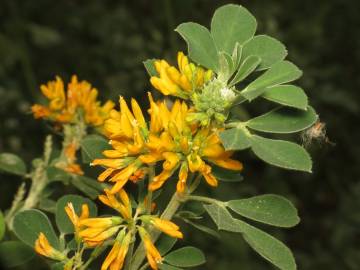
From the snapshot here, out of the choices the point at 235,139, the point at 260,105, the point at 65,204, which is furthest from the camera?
the point at 260,105

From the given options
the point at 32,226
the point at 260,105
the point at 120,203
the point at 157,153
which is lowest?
the point at 260,105

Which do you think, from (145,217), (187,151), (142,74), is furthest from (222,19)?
(142,74)

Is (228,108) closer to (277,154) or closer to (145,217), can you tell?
(277,154)

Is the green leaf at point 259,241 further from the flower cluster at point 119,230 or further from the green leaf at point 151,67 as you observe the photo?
the green leaf at point 151,67

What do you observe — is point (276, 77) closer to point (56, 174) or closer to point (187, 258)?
point (187, 258)

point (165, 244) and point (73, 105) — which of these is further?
point (73, 105)

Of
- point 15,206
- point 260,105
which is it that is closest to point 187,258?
point 15,206

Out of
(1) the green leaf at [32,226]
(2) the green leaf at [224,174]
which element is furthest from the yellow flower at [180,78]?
(1) the green leaf at [32,226]
